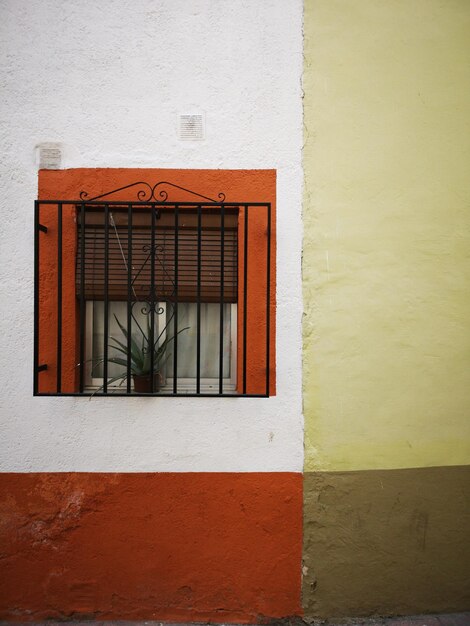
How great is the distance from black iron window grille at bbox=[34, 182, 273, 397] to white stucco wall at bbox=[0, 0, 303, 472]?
13cm

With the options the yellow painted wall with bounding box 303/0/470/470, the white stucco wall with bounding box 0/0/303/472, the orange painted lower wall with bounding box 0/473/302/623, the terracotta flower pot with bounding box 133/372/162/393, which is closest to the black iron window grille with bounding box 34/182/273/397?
the terracotta flower pot with bounding box 133/372/162/393

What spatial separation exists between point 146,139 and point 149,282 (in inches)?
40.0

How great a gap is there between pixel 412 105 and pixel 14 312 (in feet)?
10.6

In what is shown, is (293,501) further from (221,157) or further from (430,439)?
(221,157)

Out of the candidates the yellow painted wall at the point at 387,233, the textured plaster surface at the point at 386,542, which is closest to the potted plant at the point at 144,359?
the yellow painted wall at the point at 387,233

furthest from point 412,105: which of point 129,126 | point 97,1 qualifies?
point 97,1

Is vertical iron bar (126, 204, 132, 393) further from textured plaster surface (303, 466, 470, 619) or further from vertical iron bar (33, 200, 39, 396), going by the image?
textured plaster surface (303, 466, 470, 619)

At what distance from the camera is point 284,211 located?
3.15m

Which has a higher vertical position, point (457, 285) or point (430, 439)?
point (457, 285)

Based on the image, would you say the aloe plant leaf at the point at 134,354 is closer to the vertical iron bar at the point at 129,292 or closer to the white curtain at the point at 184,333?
the vertical iron bar at the point at 129,292

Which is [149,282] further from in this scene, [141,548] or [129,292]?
[141,548]

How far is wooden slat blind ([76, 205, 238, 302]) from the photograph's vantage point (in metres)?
3.19

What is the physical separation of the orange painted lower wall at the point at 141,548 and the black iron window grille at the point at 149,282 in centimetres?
69

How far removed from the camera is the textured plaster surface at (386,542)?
3.13 meters
